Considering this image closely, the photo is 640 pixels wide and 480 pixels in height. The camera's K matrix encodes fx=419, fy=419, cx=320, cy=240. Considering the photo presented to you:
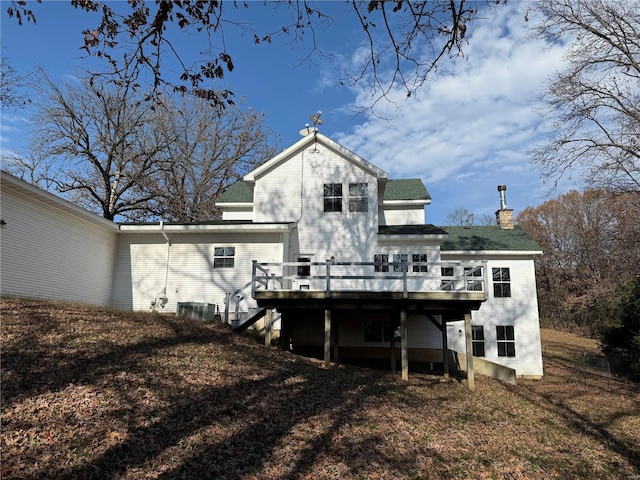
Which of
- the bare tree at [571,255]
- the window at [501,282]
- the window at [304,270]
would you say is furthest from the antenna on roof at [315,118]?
the bare tree at [571,255]

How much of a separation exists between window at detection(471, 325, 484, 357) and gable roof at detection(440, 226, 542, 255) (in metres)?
3.42

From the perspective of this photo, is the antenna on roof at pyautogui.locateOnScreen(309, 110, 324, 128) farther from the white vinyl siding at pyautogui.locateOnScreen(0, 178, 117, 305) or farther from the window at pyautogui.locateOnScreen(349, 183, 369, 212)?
the white vinyl siding at pyautogui.locateOnScreen(0, 178, 117, 305)

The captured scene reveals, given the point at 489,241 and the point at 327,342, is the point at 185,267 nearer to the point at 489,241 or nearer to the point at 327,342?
the point at 327,342

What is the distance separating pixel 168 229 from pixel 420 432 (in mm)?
11698

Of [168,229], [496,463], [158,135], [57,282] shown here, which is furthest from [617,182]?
[158,135]

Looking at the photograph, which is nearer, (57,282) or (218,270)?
(57,282)

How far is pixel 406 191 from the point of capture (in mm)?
19797

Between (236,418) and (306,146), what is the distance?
1206cm

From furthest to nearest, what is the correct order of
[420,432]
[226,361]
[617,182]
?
[617,182] < [226,361] < [420,432]

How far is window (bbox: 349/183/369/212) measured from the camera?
16.2 m

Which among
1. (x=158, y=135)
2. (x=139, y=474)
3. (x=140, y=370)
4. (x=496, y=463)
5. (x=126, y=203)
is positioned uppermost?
(x=158, y=135)

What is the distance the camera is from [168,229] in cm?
1557

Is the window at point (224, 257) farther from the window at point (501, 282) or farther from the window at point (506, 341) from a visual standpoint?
the window at point (506, 341)

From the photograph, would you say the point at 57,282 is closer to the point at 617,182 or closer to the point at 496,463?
the point at 496,463
